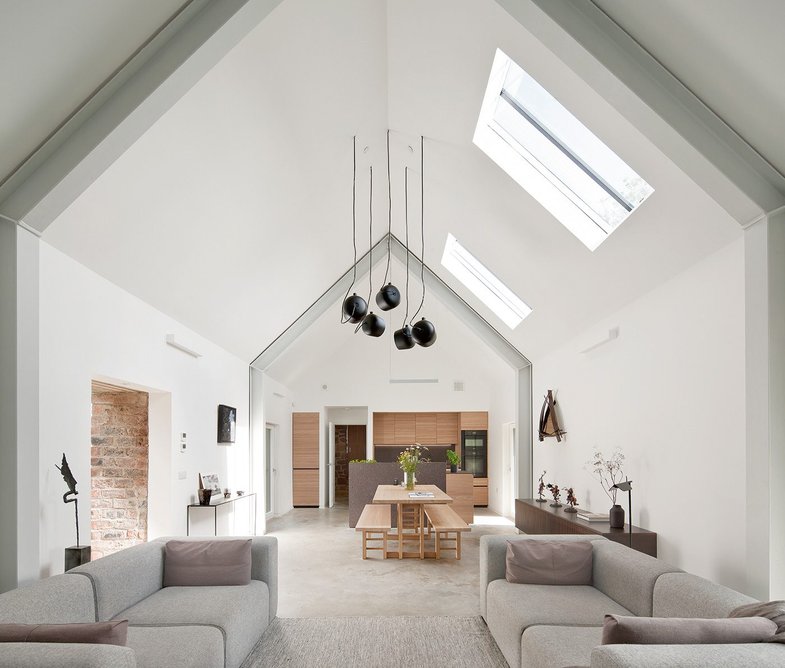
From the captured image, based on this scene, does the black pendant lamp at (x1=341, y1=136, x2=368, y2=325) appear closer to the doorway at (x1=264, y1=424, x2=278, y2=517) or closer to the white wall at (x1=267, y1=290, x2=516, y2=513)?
the doorway at (x1=264, y1=424, x2=278, y2=517)

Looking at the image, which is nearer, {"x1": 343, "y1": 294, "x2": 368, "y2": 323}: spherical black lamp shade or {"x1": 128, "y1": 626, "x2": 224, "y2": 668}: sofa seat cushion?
{"x1": 128, "y1": 626, "x2": 224, "y2": 668}: sofa seat cushion

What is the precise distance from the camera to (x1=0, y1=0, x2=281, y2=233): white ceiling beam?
3672mm

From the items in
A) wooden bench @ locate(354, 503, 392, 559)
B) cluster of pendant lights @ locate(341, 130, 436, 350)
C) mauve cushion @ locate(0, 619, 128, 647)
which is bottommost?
wooden bench @ locate(354, 503, 392, 559)

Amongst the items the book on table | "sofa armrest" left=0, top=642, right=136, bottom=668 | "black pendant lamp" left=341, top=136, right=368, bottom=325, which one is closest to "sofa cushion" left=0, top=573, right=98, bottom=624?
"sofa armrest" left=0, top=642, right=136, bottom=668

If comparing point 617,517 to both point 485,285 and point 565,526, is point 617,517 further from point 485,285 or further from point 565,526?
point 485,285

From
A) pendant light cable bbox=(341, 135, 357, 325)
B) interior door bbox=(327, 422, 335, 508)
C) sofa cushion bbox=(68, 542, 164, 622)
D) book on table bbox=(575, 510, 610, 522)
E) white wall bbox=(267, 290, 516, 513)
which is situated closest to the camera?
sofa cushion bbox=(68, 542, 164, 622)

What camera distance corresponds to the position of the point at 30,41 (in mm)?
3051

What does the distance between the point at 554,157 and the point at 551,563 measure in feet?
10.5

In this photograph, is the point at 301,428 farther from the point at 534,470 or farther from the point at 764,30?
the point at 764,30

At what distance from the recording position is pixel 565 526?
6734 millimetres

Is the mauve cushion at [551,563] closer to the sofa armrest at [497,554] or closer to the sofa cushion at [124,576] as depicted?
the sofa armrest at [497,554]

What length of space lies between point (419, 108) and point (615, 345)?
2873 mm

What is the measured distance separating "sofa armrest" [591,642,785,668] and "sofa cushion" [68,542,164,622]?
109 inches

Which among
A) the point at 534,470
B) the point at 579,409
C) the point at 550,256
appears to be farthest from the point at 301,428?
the point at 550,256
